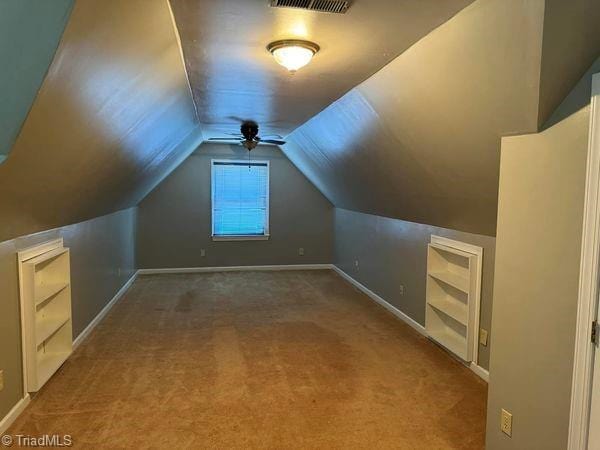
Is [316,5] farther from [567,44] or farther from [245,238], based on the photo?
[245,238]

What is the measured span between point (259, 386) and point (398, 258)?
2.49 metres

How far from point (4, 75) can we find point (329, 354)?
3.21 metres

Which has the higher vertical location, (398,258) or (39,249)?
(39,249)

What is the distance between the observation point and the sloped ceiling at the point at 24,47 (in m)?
1.39

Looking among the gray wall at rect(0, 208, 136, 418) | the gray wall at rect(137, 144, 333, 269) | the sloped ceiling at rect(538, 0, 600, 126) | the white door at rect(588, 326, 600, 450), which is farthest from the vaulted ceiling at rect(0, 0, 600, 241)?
the gray wall at rect(137, 144, 333, 269)

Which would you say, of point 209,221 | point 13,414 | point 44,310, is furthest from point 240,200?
point 13,414

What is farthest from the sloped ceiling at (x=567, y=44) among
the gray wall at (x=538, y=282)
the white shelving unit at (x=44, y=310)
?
the white shelving unit at (x=44, y=310)

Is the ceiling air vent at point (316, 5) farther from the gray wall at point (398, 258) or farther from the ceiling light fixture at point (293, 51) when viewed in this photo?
the gray wall at point (398, 258)

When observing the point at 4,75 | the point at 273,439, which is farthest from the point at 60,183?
the point at 273,439

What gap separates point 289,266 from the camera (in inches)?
308

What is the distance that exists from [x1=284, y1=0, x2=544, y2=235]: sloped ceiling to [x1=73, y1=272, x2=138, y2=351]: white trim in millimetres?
3239

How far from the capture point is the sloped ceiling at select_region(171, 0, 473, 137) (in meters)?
1.85

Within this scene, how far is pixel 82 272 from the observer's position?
4.12 m

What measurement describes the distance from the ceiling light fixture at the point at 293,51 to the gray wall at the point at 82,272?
2063 millimetres
